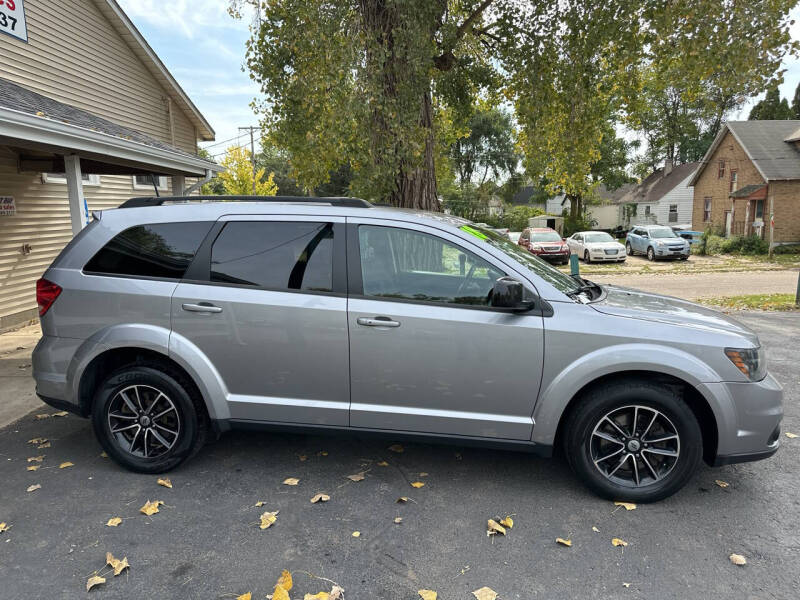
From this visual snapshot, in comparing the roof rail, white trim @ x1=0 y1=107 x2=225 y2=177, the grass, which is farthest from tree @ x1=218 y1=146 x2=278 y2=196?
the roof rail

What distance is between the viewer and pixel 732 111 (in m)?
52.8

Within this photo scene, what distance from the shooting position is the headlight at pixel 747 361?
307 cm

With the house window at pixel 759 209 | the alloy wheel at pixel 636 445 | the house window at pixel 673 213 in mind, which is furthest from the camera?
the house window at pixel 673 213

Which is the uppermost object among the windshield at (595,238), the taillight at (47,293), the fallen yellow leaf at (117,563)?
the windshield at (595,238)

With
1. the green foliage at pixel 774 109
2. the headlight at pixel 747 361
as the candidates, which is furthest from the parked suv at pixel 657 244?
the green foliage at pixel 774 109

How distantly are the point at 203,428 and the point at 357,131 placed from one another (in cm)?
605

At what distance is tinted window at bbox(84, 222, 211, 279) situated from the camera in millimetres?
3569

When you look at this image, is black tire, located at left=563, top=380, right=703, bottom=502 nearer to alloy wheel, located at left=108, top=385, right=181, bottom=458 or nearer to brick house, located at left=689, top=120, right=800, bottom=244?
alloy wheel, located at left=108, top=385, right=181, bottom=458

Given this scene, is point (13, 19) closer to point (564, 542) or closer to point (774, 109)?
point (564, 542)

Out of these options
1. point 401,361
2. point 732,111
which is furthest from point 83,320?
point 732,111

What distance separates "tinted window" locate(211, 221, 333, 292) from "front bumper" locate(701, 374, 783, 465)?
2.49 metres

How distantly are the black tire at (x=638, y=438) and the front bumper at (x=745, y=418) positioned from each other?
151 mm

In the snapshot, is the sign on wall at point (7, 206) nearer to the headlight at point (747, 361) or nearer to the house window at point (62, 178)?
the house window at point (62, 178)

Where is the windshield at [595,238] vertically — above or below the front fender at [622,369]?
above
